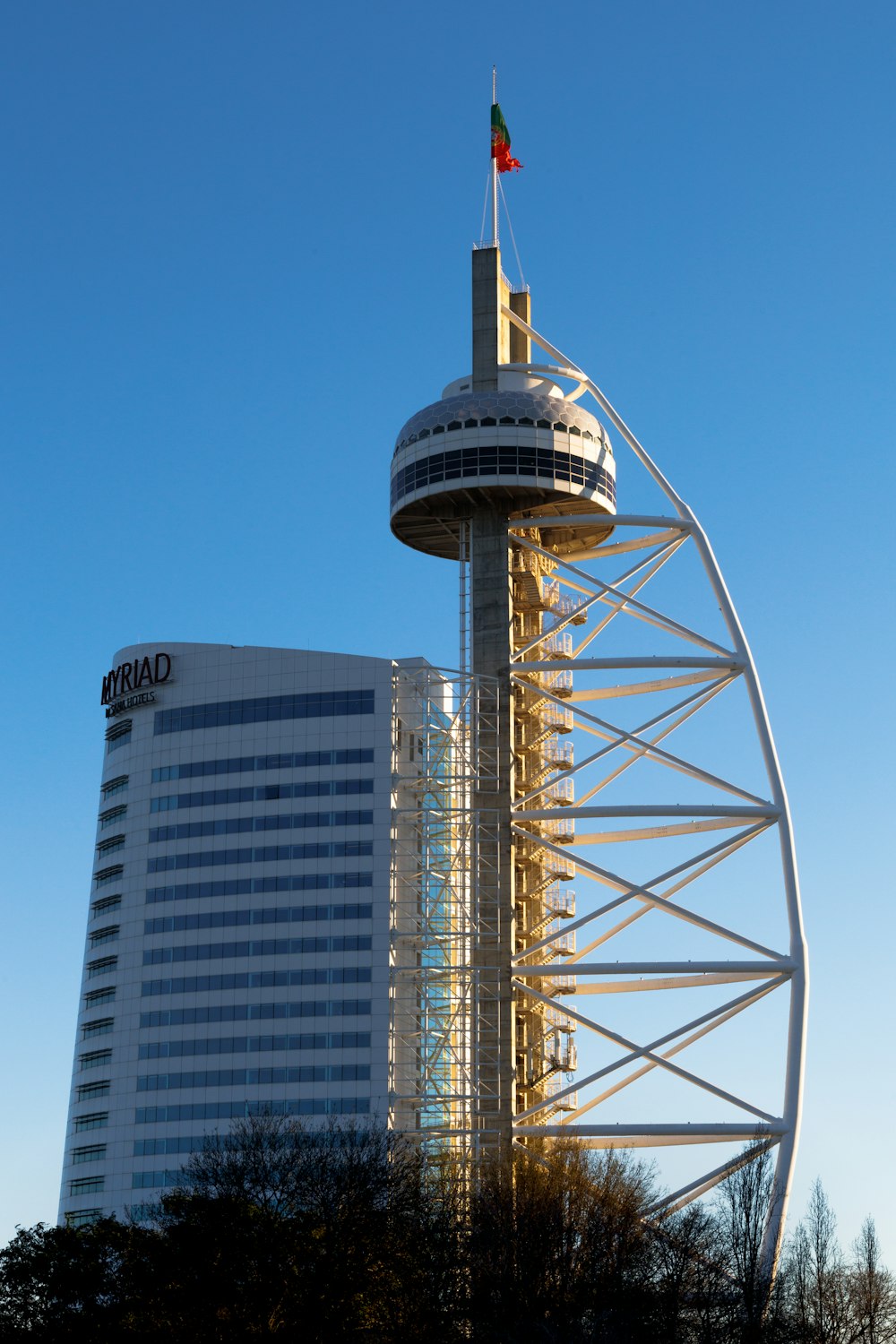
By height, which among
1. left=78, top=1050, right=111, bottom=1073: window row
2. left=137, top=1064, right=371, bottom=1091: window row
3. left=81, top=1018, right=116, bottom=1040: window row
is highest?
left=81, top=1018, right=116, bottom=1040: window row

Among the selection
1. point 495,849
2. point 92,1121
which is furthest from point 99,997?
point 495,849

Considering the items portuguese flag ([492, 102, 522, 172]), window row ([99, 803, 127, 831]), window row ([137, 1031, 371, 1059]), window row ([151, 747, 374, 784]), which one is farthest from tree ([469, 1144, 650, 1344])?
portuguese flag ([492, 102, 522, 172])

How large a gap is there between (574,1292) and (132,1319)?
67.8ft

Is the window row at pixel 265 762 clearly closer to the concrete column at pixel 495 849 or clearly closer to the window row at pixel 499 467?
the concrete column at pixel 495 849

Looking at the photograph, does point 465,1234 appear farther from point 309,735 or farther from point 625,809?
point 309,735

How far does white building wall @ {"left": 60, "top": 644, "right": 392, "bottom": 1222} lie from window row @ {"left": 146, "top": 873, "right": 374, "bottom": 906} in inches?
5.1

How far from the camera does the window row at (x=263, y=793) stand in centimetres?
12606

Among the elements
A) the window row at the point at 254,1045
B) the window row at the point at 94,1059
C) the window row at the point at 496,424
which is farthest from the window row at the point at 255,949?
the window row at the point at 496,424

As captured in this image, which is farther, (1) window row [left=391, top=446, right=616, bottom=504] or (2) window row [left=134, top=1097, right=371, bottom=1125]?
(1) window row [left=391, top=446, right=616, bottom=504]

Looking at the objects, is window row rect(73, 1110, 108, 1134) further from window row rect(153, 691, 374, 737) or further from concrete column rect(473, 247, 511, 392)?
concrete column rect(473, 247, 511, 392)

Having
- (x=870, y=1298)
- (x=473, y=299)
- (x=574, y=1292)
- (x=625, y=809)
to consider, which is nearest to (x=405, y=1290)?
(x=574, y=1292)

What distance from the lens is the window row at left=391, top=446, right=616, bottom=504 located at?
418 ft

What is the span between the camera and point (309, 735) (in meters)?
128

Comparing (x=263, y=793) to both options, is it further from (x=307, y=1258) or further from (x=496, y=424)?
(x=307, y=1258)
